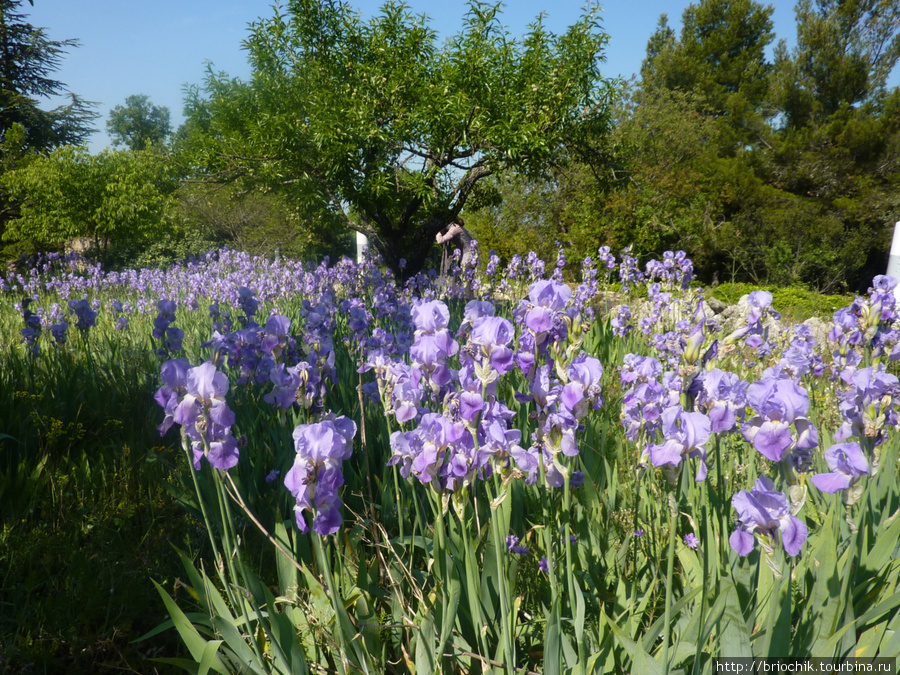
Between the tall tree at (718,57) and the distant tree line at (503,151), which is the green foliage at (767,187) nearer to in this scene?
the distant tree line at (503,151)

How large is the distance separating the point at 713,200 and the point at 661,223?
2.43 m

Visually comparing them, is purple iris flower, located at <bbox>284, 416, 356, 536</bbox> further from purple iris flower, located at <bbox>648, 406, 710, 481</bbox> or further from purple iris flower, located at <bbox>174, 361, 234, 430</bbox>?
purple iris flower, located at <bbox>648, 406, 710, 481</bbox>

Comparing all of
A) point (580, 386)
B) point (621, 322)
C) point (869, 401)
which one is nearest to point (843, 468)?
point (869, 401)

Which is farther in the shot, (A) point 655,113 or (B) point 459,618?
(A) point 655,113

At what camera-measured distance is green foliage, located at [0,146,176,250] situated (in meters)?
13.2

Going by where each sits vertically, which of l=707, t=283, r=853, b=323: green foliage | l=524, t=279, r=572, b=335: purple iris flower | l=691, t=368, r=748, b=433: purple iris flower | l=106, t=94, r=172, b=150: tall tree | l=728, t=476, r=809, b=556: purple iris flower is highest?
l=106, t=94, r=172, b=150: tall tree

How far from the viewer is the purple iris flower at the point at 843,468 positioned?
120cm

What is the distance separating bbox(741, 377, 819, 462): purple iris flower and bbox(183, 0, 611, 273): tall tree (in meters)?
6.95

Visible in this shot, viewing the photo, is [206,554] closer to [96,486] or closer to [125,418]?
[96,486]

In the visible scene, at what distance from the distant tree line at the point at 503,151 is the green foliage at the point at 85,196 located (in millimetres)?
60

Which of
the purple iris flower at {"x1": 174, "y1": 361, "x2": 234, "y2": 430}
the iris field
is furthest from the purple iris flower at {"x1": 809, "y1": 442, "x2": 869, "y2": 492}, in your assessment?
the purple iris flower at {"x1": 174, "y1": 361, "x2": 234, "y2": 430}

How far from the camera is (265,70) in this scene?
31.2 ft

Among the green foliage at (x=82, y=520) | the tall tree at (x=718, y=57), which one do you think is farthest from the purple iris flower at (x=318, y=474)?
the tall tree at (x=718, y=57)

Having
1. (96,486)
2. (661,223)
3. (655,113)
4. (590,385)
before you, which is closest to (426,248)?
(96,486)
